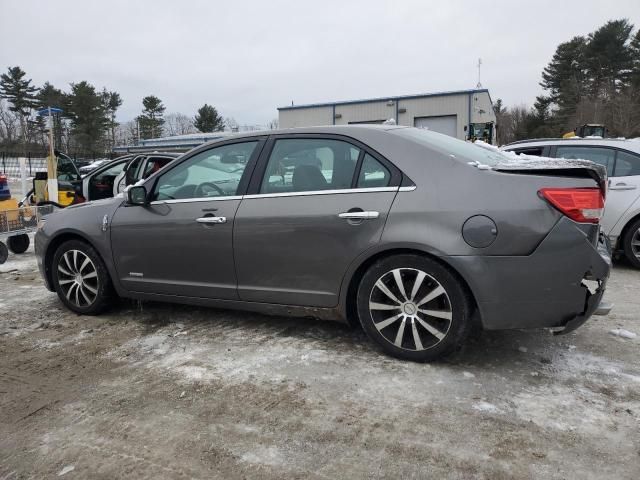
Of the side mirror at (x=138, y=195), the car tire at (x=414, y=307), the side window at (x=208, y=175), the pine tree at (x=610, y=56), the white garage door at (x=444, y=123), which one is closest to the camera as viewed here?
the car tire at (x=414, y=307)

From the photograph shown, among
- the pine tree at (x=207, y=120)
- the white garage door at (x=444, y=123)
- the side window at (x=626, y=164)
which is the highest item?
the pine tree at (x=207, y=120)

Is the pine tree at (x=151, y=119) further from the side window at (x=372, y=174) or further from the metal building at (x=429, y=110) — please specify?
the side window at (x=372, y=174)

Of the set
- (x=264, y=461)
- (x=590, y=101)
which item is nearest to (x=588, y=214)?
(x=264, y=461)

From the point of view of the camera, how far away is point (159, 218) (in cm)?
412

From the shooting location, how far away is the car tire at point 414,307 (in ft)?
10.3

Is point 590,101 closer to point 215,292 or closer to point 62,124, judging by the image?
point 215,292

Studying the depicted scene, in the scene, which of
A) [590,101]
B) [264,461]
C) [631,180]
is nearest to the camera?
[264,461]

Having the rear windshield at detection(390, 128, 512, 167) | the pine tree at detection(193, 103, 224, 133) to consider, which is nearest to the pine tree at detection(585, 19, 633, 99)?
the pine tree at detection(193, 103, 224, 133)

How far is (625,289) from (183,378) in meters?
4.72

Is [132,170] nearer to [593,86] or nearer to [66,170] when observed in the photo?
[66,170]

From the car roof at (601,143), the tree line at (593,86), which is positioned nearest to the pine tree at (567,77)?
the tree line at (593,86)

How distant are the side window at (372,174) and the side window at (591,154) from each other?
4.25 metres

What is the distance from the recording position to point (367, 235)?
3.31m

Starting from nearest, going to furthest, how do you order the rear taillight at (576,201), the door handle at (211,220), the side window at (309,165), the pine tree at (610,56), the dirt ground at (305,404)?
the dirt ground at (305,404) < the rear taillight at (576,201) < the side window at (309,165) < the door handle at (211,220) < the pine tree at (610,56)
